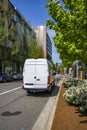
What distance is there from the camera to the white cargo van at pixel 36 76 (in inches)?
907

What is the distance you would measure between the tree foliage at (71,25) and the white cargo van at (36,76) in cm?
1067

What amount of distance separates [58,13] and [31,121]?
401 cm

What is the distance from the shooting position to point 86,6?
9.84 meters

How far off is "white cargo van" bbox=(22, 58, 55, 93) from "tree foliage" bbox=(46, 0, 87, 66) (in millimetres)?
10668

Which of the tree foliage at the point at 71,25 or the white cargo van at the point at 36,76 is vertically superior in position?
the tree foliage at the point at 71,25

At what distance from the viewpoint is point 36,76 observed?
23.2 m

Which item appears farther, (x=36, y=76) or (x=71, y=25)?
(x=36, y=76)

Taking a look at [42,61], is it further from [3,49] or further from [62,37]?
[3,49]

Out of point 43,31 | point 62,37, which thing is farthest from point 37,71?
point 43,31

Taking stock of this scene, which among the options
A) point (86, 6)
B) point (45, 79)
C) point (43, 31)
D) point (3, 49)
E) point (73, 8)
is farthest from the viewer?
point (43, 31)

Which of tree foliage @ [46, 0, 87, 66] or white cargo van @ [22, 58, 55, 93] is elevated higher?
tree foliage @ [46, 0, 87, 66]

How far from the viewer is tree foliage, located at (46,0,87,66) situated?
10445mm

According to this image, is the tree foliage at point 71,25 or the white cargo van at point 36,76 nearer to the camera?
the tree foliage at point 71,25

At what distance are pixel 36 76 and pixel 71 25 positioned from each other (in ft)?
41.2
